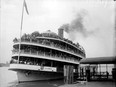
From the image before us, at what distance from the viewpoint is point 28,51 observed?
1923cm

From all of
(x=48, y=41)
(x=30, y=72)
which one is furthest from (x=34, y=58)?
(x=48, y=41)

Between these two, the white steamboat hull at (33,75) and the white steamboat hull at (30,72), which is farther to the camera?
the white steamboat hull at (33,75)

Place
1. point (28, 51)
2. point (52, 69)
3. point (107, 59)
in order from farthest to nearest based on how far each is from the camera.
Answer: point (52, 69) → point (28, 51) → point (107, 59)

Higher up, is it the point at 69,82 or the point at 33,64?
the point at 33,64

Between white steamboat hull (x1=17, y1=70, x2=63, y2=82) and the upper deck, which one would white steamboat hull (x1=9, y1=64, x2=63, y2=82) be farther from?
the upper deck

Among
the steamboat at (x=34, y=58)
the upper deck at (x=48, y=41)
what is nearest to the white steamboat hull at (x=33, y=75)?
the steamboat at (x=34, y=58)

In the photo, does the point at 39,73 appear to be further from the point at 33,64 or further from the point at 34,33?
the point at 34,33

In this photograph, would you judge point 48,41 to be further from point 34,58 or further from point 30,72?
point 30,72

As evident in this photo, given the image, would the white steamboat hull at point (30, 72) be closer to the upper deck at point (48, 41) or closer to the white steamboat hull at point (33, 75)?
the white steamboat hull at point (33, 75)

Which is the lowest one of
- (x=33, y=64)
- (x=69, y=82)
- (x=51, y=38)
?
(x=69, y=82)

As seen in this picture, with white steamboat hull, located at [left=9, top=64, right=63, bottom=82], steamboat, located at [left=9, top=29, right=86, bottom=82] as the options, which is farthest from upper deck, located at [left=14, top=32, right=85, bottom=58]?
white steamboat hull, located at [left=9, top=64, right=63, bottom=82]

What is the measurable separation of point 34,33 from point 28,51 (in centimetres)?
431

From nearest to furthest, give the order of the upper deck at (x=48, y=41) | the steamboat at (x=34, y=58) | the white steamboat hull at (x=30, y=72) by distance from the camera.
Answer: the white steamboat hull at (x=30, y=72)
the steamboat at (x=34, y=58)
the upper deck at (x=48, y=41)

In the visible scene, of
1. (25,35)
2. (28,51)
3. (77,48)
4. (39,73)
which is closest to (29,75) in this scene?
(39,73)
